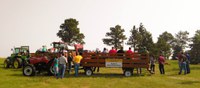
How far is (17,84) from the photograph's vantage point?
16.4 m

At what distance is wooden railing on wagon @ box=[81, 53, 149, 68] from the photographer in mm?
21250

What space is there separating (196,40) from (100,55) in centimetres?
7194

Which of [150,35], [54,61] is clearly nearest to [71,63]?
[54,61]

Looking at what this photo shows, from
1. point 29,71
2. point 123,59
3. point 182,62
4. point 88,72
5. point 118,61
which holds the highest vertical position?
point 123,59

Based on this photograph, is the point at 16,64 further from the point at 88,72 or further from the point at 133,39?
the point at 133,39

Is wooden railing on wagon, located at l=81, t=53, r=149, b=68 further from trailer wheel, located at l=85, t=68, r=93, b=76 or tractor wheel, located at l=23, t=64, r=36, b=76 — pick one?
tractor wheel, located at l=23, t=64, r=36, b=76

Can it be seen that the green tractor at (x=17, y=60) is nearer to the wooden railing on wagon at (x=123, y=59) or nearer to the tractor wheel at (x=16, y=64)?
the tractor wheel at (x=16, y=64)

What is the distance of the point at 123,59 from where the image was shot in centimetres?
2141

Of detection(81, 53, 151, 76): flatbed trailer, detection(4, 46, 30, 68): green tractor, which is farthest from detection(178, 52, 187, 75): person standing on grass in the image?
detection(4, 46, 30, 68): green tractor

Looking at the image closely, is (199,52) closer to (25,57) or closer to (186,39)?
(186,39)

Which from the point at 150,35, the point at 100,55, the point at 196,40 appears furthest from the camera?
the point at 196,40

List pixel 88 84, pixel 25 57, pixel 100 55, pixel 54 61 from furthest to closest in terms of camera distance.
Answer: pixel 25 57
pixel 100 55
pixel 54 61
pixel 88 84

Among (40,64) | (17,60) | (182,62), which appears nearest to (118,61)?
(40,64)

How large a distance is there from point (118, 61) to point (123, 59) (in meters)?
0.43
